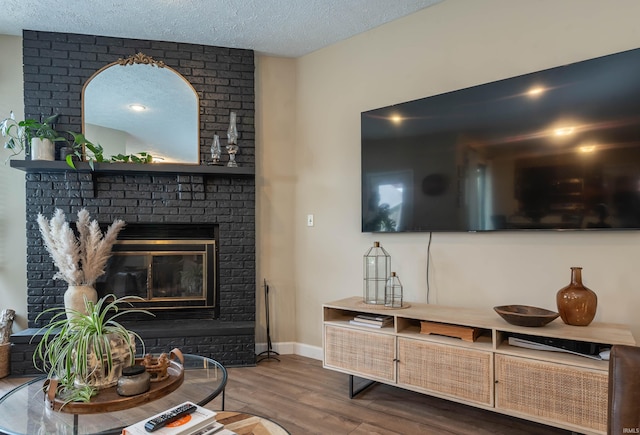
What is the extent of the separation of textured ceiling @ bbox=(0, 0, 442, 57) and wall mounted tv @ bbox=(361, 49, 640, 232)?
77 centimetres

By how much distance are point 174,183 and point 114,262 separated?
84cm

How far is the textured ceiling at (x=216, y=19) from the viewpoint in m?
2.63

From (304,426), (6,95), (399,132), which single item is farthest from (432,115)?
(6,95)

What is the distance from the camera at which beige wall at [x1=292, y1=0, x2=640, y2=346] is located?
6.64ft

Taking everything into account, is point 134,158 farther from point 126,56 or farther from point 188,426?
point 188,426

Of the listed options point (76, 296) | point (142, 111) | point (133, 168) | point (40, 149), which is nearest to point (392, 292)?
point (133, 168)

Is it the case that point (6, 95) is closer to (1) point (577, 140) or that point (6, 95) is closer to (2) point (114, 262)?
(2) point (114, 262)

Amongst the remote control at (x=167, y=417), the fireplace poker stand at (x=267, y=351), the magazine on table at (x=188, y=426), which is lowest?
the fireplace poker stand at (x=267, y=351)

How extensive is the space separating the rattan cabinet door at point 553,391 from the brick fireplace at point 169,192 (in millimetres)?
1934

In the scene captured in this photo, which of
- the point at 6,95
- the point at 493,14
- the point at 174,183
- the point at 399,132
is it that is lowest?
the point at 174,183

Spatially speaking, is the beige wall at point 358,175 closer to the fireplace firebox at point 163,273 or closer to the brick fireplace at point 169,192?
the brick fireplace at point 169,192

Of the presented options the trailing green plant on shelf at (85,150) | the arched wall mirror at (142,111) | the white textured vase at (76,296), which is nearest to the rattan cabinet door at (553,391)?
the arched wall mirror at (142,111)

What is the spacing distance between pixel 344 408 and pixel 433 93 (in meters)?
2.16

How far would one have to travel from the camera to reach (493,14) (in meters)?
2.38
